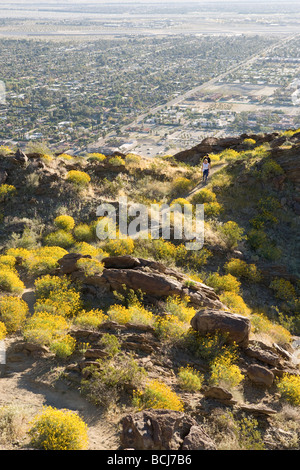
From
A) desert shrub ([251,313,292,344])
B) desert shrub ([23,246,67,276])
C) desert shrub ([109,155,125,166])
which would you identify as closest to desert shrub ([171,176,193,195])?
desert shrub ([109,155,125,166])

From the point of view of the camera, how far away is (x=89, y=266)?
11.2 m

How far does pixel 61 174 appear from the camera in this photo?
18109 mm

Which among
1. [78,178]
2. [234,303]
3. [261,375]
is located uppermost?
[78,178]

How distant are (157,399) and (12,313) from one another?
473cm

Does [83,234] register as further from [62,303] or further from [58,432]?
[58,432]

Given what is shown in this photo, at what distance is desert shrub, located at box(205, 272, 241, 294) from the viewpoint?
12.8 meters

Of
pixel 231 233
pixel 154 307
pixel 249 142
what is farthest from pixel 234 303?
pixel 249 142

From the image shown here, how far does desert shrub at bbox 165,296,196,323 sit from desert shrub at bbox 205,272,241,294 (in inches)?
102

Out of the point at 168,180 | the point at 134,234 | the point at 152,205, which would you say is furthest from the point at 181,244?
the point at 168,180

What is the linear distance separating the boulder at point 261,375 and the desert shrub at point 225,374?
0.98ft

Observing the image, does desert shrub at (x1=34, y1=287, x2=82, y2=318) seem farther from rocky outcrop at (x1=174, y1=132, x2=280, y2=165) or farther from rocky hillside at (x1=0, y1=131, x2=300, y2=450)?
rocky outcrop at (x1=174, y1=132, x2=280, y2=165)

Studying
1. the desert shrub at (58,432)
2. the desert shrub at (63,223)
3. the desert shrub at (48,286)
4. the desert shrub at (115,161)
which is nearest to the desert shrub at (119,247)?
the desert shrub at (63,223)

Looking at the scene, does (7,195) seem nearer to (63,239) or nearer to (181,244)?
(63,239)

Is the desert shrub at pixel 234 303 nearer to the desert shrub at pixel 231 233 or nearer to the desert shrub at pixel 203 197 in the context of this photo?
the desert shrub at pixel 231 233
